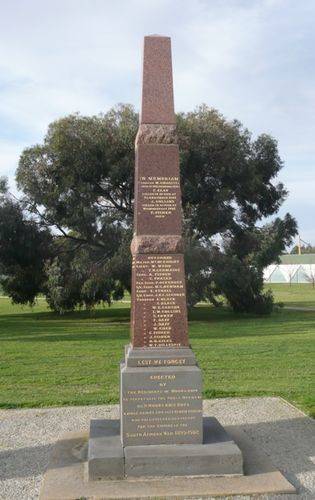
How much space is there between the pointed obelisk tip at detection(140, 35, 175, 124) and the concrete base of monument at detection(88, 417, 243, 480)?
135 inches

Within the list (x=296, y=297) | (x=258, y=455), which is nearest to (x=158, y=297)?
(x=258, y=455)

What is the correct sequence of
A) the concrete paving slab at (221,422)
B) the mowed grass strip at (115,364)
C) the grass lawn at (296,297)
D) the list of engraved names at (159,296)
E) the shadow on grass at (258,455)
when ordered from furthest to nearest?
1. the grass lawn at (296,297)
2. the mowed grass strip at (115,364)
3. the list of engraved names at (159,296)
4. the shadow on grass at (258,455)
5. the concrete paving slab at (221,422)

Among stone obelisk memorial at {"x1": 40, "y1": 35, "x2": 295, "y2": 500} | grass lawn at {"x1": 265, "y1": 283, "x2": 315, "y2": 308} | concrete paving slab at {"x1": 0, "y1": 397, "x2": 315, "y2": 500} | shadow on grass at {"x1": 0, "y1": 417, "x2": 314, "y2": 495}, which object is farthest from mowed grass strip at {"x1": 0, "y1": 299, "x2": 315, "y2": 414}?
grass lawn at {"x1": 265, "y1": 283, "x2": 315, "y2": 308}

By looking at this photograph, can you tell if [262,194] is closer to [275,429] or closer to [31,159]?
[31,159]

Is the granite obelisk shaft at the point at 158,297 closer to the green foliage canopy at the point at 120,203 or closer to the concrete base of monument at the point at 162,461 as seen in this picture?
the concrete base of monument at the point at 162,461

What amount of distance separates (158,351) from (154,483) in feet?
4.26

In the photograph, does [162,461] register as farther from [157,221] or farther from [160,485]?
[157,221]

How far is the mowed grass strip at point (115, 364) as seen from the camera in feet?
29.5

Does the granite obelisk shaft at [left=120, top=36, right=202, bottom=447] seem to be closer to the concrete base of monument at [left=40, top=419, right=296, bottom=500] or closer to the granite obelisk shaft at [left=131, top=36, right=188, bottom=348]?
the granite obelisk shaft at [left=131, top=36, right=188, bottom=348]

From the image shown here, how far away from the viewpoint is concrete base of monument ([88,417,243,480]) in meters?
5.17

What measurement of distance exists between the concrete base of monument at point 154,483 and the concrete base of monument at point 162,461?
0.02 metres

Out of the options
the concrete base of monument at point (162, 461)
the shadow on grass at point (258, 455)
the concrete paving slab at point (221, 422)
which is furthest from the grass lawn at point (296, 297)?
the concrete base of monument at point (162, 461)

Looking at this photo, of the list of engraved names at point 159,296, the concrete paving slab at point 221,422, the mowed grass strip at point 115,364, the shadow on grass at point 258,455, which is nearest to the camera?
the concrete paving slab at point 221,422

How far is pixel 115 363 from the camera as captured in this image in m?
12.1
